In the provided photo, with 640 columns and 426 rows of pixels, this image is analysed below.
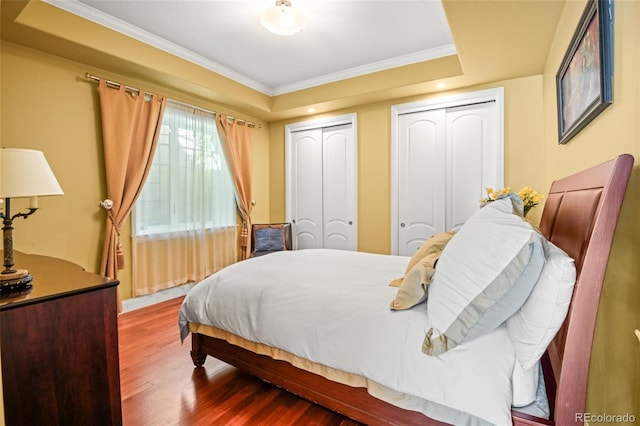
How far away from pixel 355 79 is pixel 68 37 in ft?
9.12

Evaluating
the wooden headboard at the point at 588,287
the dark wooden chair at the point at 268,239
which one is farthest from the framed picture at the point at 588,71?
the dark wooden chair at the point at 268,239

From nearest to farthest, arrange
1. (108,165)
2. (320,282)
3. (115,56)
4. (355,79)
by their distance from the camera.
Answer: (320,282), (115,56), (108,165), (355,79)

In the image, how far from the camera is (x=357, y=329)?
56.1 inches

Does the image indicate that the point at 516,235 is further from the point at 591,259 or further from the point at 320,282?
the point at 320,282

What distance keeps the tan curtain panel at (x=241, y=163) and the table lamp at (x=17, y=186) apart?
2.87 m

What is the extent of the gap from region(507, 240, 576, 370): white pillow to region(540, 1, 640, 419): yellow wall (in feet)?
0.86

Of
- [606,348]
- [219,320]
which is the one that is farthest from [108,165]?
[606,348]

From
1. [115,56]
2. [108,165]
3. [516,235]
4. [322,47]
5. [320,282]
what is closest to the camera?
[516,235]

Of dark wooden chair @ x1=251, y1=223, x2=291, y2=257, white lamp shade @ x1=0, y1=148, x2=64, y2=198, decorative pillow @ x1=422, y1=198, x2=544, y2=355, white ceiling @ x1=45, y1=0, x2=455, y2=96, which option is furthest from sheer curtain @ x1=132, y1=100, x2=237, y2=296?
decorative pillow @ x1=422, y1=198, x2=544, y2=355

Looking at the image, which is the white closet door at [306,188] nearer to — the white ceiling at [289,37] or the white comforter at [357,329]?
the white ceiling at [289,37]

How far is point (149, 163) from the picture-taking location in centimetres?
→ 320

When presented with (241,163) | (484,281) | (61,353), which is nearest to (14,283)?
(61,353)

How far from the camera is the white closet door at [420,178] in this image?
362cm

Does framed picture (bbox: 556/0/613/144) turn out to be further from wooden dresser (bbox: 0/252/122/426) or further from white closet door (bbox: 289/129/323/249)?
white closet door (bbox: 289/129/323/249)
